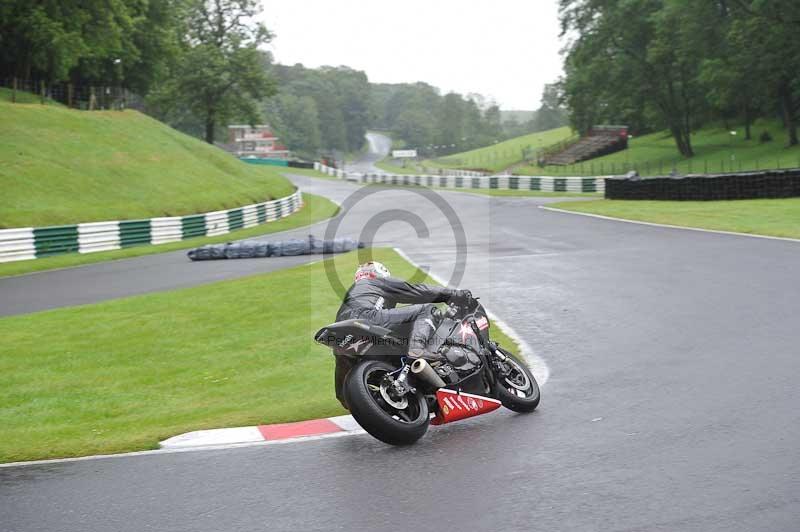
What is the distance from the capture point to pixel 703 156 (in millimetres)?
62375

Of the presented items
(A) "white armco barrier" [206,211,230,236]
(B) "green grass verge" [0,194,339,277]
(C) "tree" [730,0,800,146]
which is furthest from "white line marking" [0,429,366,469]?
(C) "tree" [730,0,800,146]

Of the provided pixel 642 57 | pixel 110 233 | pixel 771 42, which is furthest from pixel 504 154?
pixel 110 233

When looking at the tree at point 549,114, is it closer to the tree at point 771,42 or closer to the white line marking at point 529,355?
the tree at point 771,42

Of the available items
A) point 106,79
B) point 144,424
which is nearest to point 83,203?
point 144,424

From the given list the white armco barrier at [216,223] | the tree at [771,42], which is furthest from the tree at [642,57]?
the white armco barrier at [216,223]

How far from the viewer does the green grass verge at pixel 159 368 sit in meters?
7.71

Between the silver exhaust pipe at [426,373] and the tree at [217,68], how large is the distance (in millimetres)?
69840

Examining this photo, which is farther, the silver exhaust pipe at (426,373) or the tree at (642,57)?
the tree at (642,57)

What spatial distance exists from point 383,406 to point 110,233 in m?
23.7

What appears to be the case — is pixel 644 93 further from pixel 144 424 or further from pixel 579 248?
pixel 144 424

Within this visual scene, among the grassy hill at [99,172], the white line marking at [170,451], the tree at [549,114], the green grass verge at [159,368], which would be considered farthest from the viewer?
the tree at [549,114]

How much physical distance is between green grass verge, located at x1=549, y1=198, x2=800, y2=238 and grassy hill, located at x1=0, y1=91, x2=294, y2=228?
61.2 ft

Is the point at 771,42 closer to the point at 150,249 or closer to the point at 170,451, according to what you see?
the point at 150,249

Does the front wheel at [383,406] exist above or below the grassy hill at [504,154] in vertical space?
below
